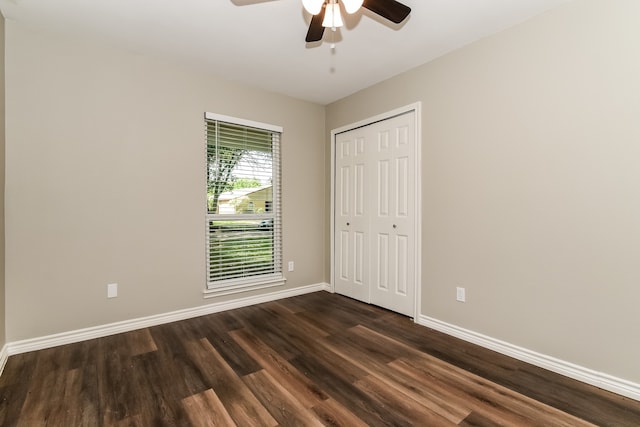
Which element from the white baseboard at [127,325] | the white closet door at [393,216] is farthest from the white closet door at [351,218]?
the white baseboard at [127,325]

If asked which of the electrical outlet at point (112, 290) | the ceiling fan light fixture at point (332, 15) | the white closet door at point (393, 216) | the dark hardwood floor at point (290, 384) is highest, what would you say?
the ceiling fan light fixture at point (332, 15)

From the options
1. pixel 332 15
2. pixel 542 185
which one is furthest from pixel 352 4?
pixel 542 185

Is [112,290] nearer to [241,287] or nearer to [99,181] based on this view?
[99,181]

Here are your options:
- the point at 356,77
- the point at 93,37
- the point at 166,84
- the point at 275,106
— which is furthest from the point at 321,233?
the point at 93,37

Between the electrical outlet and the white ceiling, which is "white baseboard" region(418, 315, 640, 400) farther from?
the electrical outlet

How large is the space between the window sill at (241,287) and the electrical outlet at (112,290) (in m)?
→ 0.79

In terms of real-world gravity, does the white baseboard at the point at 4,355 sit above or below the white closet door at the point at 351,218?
below

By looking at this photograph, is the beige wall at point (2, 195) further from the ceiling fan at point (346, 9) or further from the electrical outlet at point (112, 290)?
the ceiling fan at point (346, 9)

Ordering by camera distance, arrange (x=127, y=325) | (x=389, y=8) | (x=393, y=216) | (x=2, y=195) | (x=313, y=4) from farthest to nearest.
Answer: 1. (x=393, y=216)
2. (x=127, y=325)
3. (x=2, y=195)
4. (x=389, y=8)
5. (x=313, y=4)

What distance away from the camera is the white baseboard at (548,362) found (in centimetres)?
180

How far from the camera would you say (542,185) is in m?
2.13

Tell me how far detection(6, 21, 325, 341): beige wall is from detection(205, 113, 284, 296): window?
143mm

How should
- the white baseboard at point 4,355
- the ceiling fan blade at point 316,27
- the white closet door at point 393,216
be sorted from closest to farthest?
the ceiling fan blade at point 316,27 < the white baseboard at point 4,355 < the white closet door at point 393,216

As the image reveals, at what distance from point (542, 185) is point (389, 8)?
5.26 feet
